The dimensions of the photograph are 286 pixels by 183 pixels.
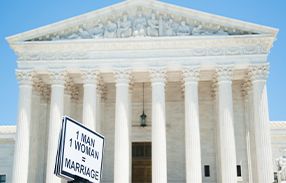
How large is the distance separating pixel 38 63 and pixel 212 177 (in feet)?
56.7

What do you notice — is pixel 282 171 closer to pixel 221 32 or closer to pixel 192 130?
pixel 192 130

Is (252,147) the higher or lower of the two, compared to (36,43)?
lower

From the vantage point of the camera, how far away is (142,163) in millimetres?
38438

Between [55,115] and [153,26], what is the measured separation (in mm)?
10229

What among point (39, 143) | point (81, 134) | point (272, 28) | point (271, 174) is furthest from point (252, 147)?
point (81, 134)

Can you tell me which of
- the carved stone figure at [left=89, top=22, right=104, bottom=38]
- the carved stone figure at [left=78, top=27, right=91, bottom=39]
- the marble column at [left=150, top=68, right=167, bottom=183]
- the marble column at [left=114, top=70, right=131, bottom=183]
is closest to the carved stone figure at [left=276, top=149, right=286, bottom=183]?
the marble column at [left=150, top=68, right=167, bottom=183]

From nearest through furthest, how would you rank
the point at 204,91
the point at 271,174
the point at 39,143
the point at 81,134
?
the point at 81,134
the point at 271,174
the point at 39,143
the point at 204,91

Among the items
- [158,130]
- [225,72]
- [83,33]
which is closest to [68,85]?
[83,33]

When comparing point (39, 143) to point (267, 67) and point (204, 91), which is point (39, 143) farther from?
point (267, 67)

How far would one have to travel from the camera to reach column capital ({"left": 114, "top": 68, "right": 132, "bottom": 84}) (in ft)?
107

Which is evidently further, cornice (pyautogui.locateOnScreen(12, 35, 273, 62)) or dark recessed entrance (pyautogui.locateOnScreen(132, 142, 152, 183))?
dark recessed entrance (pyautogui.locateOnScreen(132, 142, 152, 183))

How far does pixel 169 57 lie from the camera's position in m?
32.8

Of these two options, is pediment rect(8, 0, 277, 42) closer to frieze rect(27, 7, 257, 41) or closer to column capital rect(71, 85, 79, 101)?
frieze rect(27, 7, 257, 41)

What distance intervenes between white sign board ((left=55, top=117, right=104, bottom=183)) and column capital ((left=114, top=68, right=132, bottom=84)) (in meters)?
26.0
